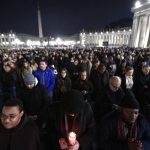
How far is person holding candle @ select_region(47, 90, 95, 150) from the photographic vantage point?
3664 millimetres

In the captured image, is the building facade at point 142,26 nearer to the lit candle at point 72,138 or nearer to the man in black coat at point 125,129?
the man in black coat at point 125,129

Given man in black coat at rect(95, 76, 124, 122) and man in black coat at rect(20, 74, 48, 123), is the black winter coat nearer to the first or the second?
man in black coat at rect(95, 76, 124, 122)

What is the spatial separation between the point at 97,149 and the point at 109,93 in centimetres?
178

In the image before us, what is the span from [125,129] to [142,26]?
72851 millimetres

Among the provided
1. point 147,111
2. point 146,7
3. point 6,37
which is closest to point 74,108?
point 147,111

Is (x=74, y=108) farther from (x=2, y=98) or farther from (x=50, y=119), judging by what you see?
(x=2, y=98)

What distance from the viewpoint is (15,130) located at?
11.7 ft

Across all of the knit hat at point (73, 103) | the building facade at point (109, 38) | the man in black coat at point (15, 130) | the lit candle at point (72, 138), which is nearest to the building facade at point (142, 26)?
the building facade at point (109, 38)

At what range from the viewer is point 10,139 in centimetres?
355

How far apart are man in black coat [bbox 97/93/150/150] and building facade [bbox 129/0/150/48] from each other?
6172 cm

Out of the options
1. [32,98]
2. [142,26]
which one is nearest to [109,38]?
[142,26]

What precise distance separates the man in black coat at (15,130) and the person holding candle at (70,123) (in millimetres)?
377

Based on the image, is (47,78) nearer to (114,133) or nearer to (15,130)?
(114,133)

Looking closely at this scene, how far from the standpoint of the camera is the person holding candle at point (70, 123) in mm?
3664
